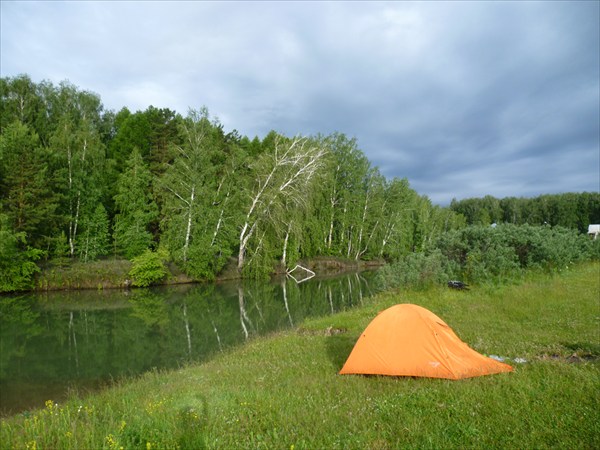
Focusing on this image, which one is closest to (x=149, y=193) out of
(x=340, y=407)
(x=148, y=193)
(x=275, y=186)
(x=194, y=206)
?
(x=148, y=193)

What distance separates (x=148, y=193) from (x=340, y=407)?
34.2 metres

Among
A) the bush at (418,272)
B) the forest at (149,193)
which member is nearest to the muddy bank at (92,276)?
the forest at (149,193)

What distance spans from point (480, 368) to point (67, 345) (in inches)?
589

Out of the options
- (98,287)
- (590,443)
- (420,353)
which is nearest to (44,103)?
(98,287)

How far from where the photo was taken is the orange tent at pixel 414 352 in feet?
24.5

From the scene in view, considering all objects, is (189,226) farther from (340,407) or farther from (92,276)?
(340,407)

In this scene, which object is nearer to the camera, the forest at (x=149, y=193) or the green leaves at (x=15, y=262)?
the green leaves at (x=15, y=262)

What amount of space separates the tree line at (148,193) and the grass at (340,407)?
1779 cm

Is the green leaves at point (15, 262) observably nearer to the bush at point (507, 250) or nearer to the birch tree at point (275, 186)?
the birch tree at point (275, 186)

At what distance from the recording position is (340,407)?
19.5 ft

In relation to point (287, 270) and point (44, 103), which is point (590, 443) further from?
point (44, 103)

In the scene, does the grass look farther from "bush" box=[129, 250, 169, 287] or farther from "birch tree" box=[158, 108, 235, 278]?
"birch tree" box=[158, 108, 235, 278]

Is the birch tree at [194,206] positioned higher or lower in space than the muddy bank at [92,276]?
higher

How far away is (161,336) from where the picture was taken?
54.1 feet
